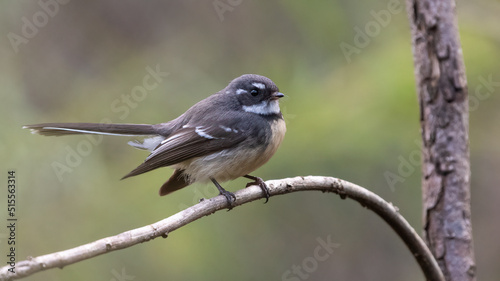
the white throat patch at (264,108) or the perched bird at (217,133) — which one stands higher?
the white throat patch at (264,108)

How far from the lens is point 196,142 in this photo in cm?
457

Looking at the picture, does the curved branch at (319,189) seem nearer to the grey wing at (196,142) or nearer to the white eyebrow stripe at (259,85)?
the grey wing at (196,142)

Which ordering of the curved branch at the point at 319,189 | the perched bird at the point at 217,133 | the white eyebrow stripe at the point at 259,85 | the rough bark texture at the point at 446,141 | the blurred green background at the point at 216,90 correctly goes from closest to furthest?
the curved branch at the point at 319,189 → the rough bark texture at the point at 446,141 → the perched bird at the point at 217,133 → the white eyebrow stripe at the point at 259,85 → the blurred green background at the point at 216,90

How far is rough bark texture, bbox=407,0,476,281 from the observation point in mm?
4293

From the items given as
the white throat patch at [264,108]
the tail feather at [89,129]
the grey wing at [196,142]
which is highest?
the white throat patch at [264,108]

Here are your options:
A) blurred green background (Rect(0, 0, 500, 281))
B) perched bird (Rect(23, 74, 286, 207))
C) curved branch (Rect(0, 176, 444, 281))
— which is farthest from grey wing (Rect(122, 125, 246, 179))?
blurred green background (Rect(0, 0, 500, 281))

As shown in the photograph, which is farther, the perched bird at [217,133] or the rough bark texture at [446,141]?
the perched bird at [217,133]

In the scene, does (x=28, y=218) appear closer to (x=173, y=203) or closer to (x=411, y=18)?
(x=173, y=203)

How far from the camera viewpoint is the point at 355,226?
657 cm

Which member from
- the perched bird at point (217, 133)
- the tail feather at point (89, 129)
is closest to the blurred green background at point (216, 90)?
the perched bird at point (217, 133)

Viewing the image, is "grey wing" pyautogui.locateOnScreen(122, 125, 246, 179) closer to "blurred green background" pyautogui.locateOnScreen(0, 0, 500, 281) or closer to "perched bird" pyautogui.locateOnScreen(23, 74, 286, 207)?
"perched bird" pyautogui.locateOnScreen(23, 74, 286, 207)

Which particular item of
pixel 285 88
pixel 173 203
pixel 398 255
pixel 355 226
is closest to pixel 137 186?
pixel 173 203

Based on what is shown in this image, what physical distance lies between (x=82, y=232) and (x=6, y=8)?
2452 millimetres

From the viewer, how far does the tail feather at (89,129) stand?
434cm
